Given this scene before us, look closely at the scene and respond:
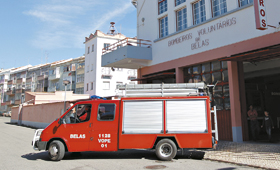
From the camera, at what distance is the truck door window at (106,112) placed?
8781 millimetres

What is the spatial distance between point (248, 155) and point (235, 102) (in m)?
3.50

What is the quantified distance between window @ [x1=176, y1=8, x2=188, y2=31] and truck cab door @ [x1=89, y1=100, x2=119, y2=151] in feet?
27.8

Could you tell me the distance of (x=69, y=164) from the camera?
26.2 ft

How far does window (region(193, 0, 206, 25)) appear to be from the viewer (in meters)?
14.1

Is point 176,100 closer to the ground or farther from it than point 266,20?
closer to the ground

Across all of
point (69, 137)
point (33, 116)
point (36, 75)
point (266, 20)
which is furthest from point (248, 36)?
point (36, 75)

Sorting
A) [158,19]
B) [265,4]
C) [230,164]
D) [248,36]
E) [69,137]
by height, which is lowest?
[230,164]

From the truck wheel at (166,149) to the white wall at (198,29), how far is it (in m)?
6.46

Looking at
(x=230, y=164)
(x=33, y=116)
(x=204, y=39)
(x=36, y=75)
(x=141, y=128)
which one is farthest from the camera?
(x=36, y=75)

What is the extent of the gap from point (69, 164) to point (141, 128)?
104 inches

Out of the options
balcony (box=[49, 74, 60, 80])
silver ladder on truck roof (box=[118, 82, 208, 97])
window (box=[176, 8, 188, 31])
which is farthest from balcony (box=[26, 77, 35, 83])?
silver ladder on truck roof (box=[118, 82, 208, 97])

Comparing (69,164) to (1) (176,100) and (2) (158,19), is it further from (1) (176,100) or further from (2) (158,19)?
(2) (158,19)

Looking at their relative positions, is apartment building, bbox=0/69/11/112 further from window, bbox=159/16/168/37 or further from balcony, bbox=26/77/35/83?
window, bbox=159/16/168/37

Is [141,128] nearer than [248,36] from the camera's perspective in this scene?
Yes
